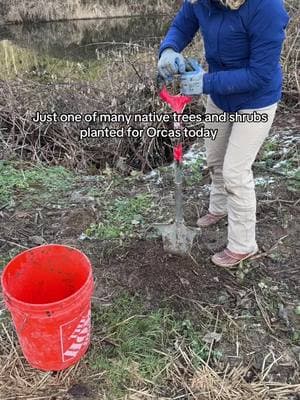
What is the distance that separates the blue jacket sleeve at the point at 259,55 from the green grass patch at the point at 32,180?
1802 mm

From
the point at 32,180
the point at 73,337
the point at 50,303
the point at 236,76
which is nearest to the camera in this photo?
the point at 50,303

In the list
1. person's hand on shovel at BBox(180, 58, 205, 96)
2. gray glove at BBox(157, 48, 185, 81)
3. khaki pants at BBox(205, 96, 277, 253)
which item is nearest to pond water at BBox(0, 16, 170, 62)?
khaki pants at BBox(205, 96, 277, 253)

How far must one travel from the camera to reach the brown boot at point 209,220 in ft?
10.5

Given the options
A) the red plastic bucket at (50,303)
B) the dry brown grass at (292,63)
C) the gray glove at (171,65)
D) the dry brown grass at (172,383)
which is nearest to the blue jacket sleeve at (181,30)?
the gray glove at (171,65)

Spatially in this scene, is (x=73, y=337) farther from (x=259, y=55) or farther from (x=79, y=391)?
(x=259, y=55)

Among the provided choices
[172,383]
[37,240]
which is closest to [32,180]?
[37,240]

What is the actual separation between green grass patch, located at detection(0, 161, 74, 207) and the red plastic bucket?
134cm

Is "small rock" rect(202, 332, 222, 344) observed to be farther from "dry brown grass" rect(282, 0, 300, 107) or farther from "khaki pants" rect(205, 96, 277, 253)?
"dry brown grass" rect(282, 0, 300, 107)

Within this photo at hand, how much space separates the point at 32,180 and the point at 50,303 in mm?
2051

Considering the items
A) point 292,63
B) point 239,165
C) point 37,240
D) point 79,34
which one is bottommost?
point 79,34

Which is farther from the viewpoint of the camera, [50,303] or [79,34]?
[79,34]

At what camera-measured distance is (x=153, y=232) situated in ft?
10.3

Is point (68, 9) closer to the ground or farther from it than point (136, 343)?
farther from it

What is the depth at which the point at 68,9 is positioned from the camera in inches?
482
